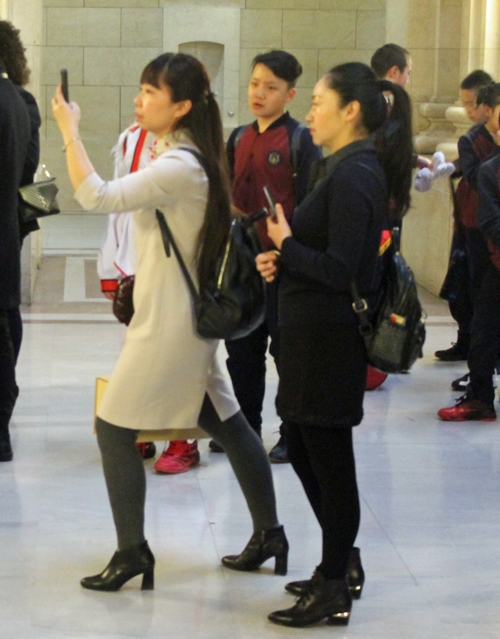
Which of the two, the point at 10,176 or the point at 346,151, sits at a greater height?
the point at 346,151

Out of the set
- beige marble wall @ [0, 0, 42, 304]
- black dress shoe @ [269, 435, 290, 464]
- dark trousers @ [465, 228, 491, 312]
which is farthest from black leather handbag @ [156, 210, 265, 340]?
beige marble wall @ [0, 0, 42, 304]

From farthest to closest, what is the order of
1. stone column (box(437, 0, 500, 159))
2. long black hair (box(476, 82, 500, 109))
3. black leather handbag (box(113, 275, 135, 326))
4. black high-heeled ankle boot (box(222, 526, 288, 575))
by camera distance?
stone column (box(437, 0, 500, 159)) → long black hair (box(476, 82, 500, 109)) → black leather handbag (box(113, 275, 135, 326)) → black high-heeled ankle boot (box(222, 526, 288, 575))

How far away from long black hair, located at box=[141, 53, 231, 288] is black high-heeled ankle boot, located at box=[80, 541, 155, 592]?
0.85 m

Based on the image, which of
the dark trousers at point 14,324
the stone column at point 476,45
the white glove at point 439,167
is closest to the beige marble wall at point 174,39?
the stone column at point 476,45

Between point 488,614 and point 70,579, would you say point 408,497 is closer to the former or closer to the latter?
point 488,614

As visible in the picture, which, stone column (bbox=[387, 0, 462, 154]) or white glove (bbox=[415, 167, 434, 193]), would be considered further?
stone column (bbox=[387, 0, 462, 154])

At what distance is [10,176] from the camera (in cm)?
429

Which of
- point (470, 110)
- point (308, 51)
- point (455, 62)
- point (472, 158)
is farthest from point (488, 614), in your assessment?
point (308, 51)

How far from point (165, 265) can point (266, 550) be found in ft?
3.29

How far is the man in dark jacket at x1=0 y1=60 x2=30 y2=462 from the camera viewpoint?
4.26 meters

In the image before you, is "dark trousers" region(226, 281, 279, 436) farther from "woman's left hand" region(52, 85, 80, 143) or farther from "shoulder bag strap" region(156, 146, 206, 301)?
"woman's left hand" region(52, 85, 80, 143)

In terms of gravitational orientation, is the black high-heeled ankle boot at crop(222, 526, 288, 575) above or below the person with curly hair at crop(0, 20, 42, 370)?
below

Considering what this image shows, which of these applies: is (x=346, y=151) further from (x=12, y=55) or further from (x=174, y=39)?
(x=174, y=39)

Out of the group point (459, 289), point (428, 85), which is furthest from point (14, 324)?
point (428, 85)
